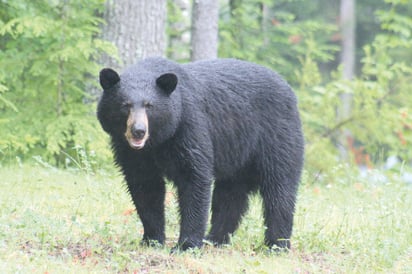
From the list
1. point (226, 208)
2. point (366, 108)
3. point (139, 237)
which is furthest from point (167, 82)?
point (366, 108)

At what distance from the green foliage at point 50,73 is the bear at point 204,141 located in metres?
3.46

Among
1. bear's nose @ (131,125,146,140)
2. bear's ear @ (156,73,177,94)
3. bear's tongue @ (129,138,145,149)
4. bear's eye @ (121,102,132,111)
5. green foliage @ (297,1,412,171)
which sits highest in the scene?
bear's ear @ (156,73,177,94)

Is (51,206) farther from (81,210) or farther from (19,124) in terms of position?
(19,124)

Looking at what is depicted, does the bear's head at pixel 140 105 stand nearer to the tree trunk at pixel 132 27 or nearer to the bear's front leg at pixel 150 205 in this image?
the bear's front leg at pixel 150 205

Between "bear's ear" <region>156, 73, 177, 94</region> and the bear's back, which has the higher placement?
"bear's ear" <region>156, 73, 177, 94</region>

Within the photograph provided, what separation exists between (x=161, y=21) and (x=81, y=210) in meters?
4.14

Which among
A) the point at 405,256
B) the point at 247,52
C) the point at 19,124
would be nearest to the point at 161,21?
the point at 19,124

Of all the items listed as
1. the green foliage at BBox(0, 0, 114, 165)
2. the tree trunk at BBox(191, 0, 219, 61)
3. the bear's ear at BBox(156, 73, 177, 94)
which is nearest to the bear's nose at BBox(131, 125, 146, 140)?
the bear's ear at BBox(156, 73, 177, 94)

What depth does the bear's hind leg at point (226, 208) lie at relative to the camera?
761cm

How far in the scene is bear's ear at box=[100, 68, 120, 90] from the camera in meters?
6.31

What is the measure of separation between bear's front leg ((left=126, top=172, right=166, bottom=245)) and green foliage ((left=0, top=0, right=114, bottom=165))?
11.6ft

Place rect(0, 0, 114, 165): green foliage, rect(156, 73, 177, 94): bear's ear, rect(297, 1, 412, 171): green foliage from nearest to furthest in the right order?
A: rect(156, 73, 177, 94): bear's ear
rect(0, 0, 114, 165): green foliage
rect(297, 1, 412, 171): green foliage

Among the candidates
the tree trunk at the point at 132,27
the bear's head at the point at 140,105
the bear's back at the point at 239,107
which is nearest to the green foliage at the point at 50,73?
the tree trunk at the point at 132,27

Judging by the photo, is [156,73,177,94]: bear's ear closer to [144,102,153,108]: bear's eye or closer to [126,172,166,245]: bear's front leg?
[144,102,153,108]: bear's eye
